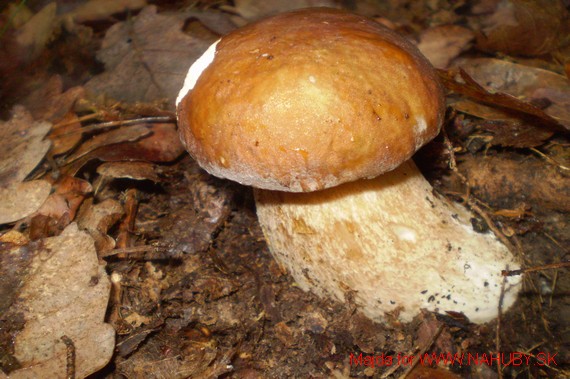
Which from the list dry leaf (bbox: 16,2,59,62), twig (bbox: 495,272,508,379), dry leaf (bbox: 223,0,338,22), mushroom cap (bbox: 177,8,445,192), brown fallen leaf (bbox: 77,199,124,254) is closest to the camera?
mushroom cap (bbox: 177,8,445,192)

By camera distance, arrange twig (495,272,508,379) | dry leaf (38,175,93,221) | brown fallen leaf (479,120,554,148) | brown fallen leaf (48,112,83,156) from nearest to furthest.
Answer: twig (495,272,508,379) < dry leaf (38,175,93,221) < brown fallen leaf (479,120,554,148) < brown fallen leaf (48,112,83,156)

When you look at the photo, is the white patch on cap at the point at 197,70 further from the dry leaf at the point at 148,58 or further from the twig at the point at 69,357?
the twig at the point at 69,357

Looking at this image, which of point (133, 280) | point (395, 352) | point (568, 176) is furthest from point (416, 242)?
point (133, 280)

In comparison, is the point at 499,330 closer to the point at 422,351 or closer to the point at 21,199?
the point at 422,351

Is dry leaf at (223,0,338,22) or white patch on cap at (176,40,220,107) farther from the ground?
white patch on cap at (176,40,220,107)

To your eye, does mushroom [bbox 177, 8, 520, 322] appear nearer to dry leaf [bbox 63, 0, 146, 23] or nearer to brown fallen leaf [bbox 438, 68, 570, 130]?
brown fallen leaf [bbox 438, 68, 570, 130]

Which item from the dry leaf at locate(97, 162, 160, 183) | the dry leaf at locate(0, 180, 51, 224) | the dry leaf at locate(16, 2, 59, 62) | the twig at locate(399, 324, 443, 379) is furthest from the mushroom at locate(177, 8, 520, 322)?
the dry leaf at locate(16, 2, 59, 62)

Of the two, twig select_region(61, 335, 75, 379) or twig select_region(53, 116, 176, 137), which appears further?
twig select_region(53, 116, 176, 137)
